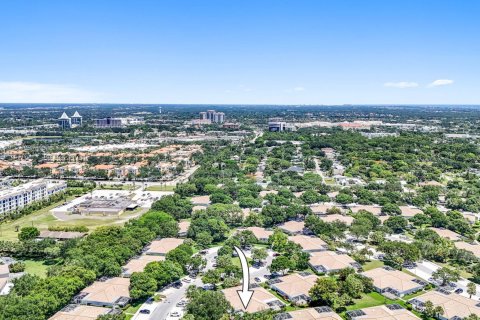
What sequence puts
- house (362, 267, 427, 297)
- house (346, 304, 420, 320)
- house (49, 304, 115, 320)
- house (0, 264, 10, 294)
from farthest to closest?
house (362, 267, 427, 297) → house (0, 264, 10, 294) → house (346, 304, 420, 320) → house (49, 304, 115, 320)

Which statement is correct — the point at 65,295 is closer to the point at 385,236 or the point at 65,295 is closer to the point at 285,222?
the point at 285,222

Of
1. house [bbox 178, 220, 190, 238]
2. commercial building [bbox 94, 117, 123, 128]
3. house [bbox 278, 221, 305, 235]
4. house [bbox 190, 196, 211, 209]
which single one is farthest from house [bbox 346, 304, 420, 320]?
commercial building [bbox 94, 117, 123, 128]

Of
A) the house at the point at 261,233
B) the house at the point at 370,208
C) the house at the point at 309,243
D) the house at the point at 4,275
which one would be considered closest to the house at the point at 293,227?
the house at the point at 261,233

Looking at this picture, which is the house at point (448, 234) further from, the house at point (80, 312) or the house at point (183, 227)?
the house at point (80, 312)

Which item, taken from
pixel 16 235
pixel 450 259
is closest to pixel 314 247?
pixel 450 259

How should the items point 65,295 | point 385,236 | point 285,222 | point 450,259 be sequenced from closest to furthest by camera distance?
point 65,295
point 450,259
point 385,236
point 285,222

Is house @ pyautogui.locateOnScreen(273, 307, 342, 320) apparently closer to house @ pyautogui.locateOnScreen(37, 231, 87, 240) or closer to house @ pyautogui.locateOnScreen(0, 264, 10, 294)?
house @ pyautogui.locateOnScreen(0, 264, 10, 294)

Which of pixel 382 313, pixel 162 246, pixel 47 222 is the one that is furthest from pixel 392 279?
pixel 47 222
